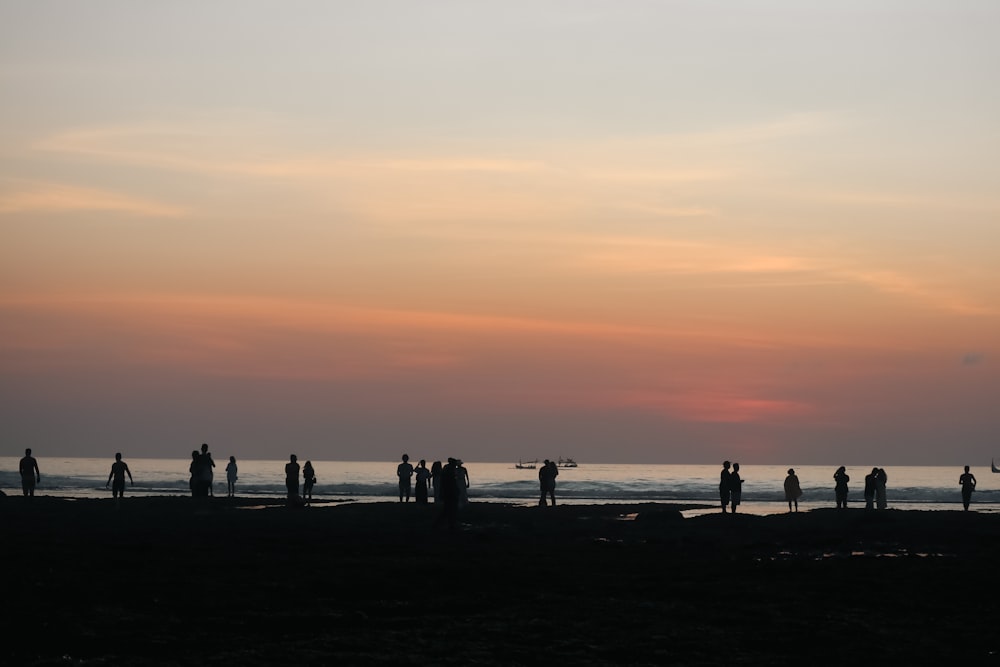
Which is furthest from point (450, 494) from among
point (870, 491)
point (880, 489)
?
point (880, 489)

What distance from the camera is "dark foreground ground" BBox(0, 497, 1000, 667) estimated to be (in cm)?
1642

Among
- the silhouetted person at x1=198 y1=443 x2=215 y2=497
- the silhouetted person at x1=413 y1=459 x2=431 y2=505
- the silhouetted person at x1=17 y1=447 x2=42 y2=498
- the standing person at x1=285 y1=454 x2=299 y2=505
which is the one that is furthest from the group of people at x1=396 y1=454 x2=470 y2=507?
the silhouetted person at x1=17 y1=447 x2=42 y2=498

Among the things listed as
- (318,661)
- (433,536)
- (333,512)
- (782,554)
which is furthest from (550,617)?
(333,512)

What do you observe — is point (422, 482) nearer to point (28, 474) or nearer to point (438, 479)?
point (438, 479)

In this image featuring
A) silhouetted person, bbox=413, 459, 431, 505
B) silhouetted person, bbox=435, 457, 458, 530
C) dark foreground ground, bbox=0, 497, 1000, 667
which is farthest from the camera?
silhouetted person, bbox=413, 459, 431, 505

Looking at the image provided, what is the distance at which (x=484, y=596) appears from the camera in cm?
2155

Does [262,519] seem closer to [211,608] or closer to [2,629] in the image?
[211,608]

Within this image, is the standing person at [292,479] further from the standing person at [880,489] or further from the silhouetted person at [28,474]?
the standing person at [880,489]

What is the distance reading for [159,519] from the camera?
3894 cm

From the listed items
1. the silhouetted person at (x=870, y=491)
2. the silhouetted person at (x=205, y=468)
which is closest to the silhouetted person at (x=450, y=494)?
the silhouetted person at (x=205, y=468)

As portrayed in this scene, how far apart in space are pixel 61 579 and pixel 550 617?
865 cm

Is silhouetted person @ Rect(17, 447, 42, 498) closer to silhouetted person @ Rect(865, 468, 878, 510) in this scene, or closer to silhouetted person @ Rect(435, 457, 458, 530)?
silhouetted person @ Rect(435, 457, 458, 530)

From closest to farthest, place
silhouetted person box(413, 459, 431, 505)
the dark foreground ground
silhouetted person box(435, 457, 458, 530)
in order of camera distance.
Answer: the dark foreground ground < silhouetted person box(435, 457, 458, 530) < silhouetted person box(413, 459, 431, 505)

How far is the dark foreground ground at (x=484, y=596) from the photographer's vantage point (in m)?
16.4
